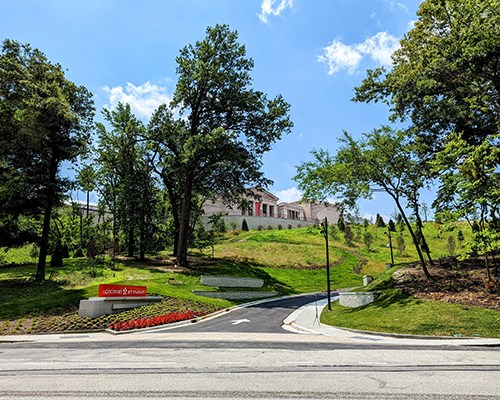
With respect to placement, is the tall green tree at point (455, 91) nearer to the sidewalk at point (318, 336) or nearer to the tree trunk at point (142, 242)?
the sidewalk at point (318, 336)

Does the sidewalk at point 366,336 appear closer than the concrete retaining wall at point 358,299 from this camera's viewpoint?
Yes

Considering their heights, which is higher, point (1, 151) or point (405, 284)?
point (1, 151)

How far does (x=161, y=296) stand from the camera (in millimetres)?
28547

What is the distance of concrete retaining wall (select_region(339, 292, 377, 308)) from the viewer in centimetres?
2562

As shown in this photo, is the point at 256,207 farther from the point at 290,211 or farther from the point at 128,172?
the point at 128,172

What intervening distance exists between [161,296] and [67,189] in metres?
13.1

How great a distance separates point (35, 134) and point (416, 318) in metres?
29.7

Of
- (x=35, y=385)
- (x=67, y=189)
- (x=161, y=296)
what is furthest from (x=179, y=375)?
(x=67, y=189)

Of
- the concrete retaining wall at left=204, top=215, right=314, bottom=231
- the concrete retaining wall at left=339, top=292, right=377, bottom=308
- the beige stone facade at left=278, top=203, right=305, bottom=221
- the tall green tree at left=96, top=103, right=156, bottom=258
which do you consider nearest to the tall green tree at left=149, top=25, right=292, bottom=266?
the tall green tree at left=96, top=103, right=156, bottom=258

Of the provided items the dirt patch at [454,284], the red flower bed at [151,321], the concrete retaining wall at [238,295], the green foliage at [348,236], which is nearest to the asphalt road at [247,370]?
the red flower bed at [151,321]

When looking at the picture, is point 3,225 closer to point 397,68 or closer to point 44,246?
point 44,246

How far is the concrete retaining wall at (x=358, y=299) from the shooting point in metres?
25.6

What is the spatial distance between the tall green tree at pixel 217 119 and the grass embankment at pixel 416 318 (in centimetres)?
2166

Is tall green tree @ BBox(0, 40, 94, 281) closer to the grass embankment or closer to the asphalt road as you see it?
the asphalt road
